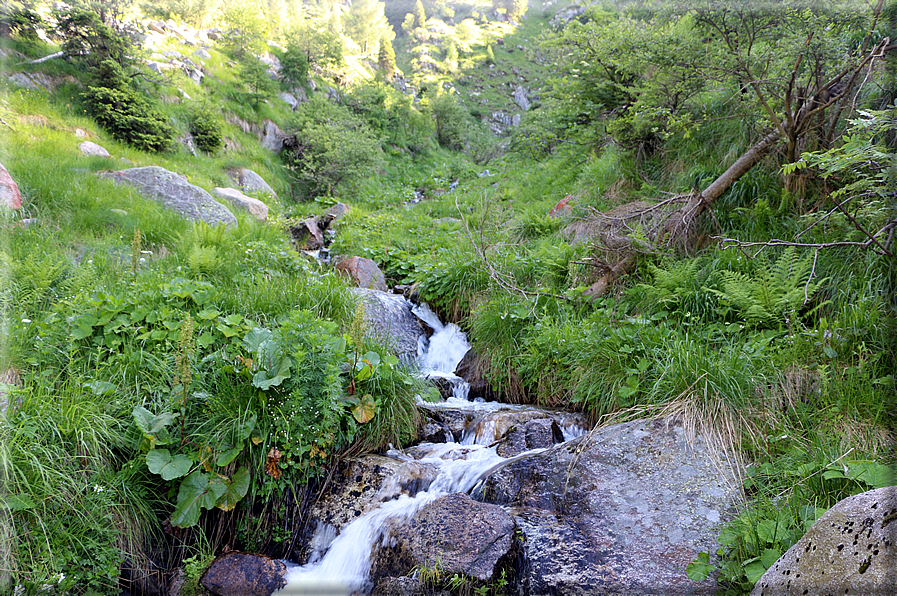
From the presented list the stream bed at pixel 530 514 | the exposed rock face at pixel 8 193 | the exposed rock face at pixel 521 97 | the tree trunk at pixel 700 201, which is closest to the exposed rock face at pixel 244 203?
the exposed rock face at pixel 8 193

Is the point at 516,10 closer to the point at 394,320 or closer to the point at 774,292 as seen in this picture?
the point at 394,320

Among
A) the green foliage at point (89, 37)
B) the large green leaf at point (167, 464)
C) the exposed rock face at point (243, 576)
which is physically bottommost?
the exposed rock face at point (243, 576)

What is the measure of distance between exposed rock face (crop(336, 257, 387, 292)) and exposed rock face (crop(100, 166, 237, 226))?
7.41 ft

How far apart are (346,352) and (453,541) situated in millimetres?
1913

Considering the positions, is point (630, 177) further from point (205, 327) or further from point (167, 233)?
point (167, 233)

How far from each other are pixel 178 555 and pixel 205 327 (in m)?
1.92

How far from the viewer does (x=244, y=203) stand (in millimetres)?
10016

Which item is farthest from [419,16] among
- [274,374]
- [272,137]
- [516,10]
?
[274,374]

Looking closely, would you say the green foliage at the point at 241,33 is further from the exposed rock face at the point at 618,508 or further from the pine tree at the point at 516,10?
the pine tree at the point at 516,10

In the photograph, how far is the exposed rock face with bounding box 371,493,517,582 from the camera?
2.75 m

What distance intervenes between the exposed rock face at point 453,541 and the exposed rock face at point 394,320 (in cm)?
287

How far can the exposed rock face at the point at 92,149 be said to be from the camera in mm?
8242

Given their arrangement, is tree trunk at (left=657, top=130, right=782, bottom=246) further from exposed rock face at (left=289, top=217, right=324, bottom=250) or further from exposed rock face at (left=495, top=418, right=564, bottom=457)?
exposed rock face at (left=289, top=217, right=324, bottom=250)

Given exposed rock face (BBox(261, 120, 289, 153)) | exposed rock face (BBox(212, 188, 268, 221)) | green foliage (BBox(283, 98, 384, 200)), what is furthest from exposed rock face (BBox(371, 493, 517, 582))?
exposed rock face (BBox(261, 120, 289, 153))
